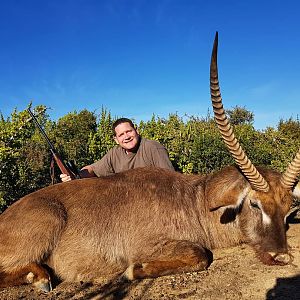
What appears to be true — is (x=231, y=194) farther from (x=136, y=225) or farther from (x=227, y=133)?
(x=136, y=225)

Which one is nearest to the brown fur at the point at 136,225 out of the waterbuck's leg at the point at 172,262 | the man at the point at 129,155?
the waterbuck's leg at the point at 172,262

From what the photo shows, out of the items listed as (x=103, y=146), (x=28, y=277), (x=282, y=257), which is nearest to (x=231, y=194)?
(x=282, y=257)

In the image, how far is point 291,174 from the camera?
14.7 feet

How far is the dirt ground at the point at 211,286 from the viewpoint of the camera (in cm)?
368

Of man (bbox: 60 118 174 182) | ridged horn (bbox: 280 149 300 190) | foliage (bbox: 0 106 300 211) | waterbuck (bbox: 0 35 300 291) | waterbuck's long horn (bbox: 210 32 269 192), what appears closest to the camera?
waterbuck's long horn (bbox: 210 32 269 192)

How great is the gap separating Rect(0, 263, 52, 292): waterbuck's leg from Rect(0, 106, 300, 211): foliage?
398 cm

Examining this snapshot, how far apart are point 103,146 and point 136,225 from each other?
509 cm

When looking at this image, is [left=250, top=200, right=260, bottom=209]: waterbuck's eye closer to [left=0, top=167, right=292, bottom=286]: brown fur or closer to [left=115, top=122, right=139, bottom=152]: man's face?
[left=0, top=167, right=292, bottom=286]: brown fur

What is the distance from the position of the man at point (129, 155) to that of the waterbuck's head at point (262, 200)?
227cm

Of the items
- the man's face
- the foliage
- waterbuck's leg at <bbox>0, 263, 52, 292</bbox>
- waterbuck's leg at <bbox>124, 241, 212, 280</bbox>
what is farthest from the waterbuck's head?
the foliage

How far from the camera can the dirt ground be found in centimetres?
368

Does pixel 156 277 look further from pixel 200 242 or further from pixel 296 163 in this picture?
pixel 296 163

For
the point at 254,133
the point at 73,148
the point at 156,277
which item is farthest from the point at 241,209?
the point at 73,148

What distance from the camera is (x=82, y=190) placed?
5023 mm
